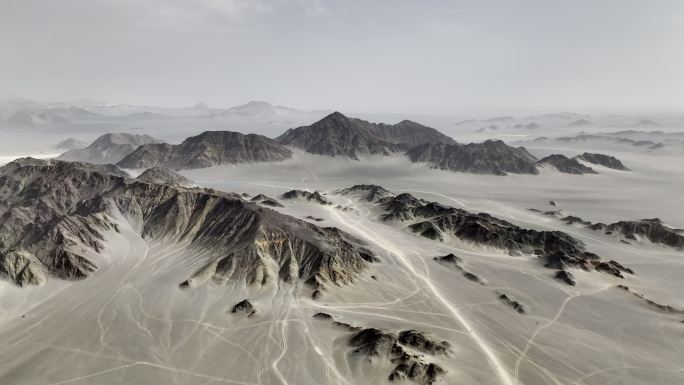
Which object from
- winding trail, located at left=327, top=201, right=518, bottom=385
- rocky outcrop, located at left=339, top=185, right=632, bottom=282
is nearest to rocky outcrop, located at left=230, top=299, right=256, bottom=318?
winding trail, located at left=327, top=201, right=518, bottom=385

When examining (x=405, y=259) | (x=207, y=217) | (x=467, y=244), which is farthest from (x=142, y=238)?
(x=467, y=244)

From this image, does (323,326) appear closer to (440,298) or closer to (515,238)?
(440,298)

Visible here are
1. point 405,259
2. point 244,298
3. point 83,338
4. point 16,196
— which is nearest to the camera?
point 83,338

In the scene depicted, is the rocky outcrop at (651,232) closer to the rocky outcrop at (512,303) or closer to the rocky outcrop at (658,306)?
the rocky outcrop at (658,306)

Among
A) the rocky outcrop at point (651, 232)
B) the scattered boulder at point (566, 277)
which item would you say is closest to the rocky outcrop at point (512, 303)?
the scattered boulder at point (566, 277)

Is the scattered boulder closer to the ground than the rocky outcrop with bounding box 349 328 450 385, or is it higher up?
higher up

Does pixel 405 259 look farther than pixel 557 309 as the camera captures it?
Yes

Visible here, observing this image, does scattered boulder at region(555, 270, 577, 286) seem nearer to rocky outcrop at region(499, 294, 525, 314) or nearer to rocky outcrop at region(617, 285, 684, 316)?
rocky outcrop at region(617, 285, 684, 316)

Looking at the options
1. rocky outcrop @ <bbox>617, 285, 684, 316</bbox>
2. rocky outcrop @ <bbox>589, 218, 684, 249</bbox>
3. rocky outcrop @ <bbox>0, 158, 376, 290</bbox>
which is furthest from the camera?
rocky outcrop @ <bbox>589, 218, 684, 249</bbox>

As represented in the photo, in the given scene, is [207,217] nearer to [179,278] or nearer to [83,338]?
[179,278]
